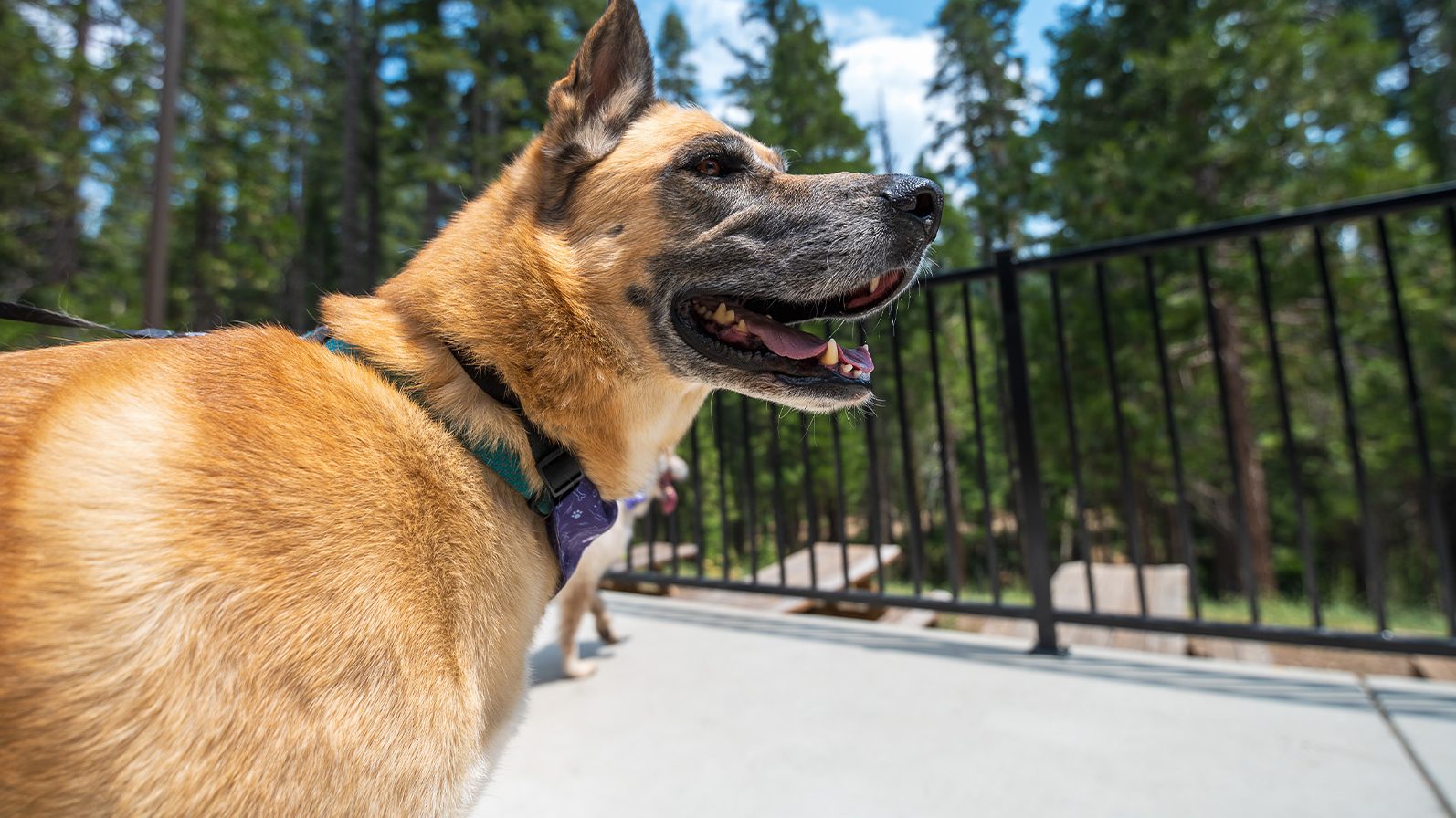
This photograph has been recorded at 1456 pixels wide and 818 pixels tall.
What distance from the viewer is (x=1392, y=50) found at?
42.1ft

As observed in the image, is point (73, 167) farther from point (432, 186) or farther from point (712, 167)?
point (712, 167)

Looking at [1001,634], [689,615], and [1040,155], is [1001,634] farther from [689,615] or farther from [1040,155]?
[1040,155]

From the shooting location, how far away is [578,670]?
2955 mm

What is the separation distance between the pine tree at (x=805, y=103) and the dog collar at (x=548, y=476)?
13.7m

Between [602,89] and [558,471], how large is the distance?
0.98 meters

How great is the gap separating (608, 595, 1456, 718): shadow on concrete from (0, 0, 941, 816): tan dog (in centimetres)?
209

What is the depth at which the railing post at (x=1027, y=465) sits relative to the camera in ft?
10.3

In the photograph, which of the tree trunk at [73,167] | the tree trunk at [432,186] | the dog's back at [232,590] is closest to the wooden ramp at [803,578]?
the dog's back at [232,590]

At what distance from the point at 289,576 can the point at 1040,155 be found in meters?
19.8

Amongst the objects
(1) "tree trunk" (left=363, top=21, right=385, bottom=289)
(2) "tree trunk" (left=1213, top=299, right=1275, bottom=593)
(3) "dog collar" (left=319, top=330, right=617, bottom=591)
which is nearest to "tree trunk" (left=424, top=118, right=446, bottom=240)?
(1) "tree trunk" (left=363, top=21, right=385, bottom=289)

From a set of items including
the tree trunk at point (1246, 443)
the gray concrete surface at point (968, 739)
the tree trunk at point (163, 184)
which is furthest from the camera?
the tree trunk at point (1246, 443)

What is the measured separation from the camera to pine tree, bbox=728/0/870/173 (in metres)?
15.0

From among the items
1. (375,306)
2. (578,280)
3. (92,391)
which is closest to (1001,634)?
(578,280)

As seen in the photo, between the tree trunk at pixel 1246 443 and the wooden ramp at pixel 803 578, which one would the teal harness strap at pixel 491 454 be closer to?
the wooden ramp at pixel 803 578
